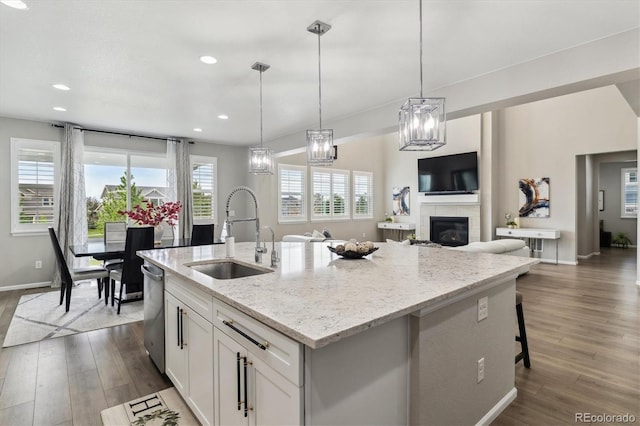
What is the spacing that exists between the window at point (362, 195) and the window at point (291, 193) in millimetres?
1955

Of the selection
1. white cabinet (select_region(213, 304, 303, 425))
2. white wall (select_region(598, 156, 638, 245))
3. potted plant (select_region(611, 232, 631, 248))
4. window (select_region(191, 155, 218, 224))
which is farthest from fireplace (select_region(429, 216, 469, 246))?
white cabinet (select_region(213, 304, 303, 425))

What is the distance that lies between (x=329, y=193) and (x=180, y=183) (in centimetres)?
387

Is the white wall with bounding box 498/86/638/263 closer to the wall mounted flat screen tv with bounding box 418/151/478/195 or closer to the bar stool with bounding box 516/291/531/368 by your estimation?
the wall mounted flat screen tv with bounding box 418/151/478/195

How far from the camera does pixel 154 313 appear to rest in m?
2.62

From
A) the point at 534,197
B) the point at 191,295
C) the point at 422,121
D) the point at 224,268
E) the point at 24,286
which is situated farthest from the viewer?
the point at 534,197

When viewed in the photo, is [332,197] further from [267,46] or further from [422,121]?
[422,121]

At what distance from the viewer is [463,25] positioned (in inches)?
105

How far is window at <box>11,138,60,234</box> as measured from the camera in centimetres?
535

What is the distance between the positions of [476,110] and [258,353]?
149 inches

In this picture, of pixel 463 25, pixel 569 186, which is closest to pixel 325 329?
pixel 463 25

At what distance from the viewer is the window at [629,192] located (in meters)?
9.98

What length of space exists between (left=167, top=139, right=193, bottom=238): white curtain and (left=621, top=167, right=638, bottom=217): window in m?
12.6

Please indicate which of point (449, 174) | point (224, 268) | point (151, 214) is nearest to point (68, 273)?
point (151, 214)

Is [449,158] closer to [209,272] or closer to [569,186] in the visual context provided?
[569,186]
